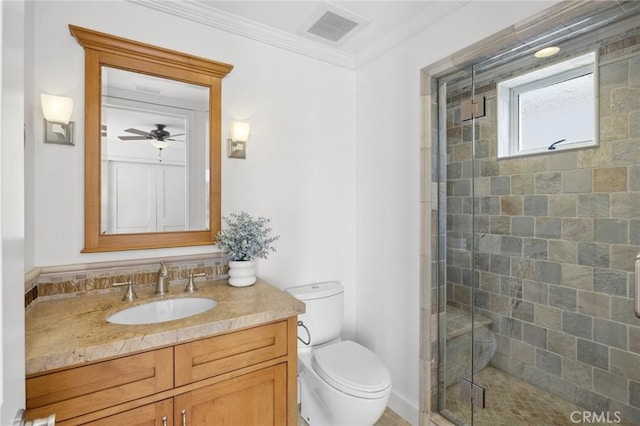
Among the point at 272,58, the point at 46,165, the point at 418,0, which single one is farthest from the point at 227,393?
the point at 418,0

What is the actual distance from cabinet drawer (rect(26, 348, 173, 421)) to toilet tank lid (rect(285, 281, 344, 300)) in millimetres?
913

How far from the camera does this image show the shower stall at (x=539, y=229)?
54.6 inches

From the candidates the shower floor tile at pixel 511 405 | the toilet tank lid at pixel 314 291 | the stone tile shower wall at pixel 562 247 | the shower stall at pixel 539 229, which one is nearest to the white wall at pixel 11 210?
the toilet tank lid at pixel 314 291

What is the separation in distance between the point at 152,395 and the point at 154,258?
77 cm

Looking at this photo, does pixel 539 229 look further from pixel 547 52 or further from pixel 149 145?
pixel 149 145

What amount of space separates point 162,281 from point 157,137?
768 millimetres

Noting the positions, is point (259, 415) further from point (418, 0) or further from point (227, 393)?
point (418, 0)

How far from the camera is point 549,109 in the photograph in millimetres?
1618

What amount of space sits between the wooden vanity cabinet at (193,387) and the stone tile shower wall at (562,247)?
1.10 m

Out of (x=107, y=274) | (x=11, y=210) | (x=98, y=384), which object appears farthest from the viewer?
(x=107, y=274)

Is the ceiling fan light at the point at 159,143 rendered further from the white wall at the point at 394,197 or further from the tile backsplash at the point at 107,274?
the white wall at the point at 394,197

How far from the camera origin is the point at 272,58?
1.98 m

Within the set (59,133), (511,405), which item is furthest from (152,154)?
(511,405)

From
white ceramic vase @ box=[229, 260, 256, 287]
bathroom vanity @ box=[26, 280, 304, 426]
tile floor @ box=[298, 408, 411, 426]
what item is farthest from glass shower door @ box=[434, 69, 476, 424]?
white ceramic vase @ box=[229, 260, 256, 287]
